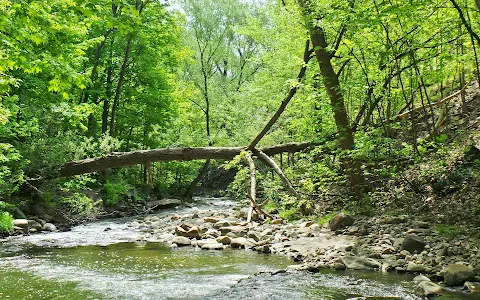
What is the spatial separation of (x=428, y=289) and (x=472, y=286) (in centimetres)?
53

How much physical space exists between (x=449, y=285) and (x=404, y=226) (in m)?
2.50

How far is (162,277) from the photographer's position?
613cm

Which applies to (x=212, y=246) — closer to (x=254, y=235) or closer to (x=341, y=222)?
(x=254, y=235)

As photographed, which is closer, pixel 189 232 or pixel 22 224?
pixel 189 232

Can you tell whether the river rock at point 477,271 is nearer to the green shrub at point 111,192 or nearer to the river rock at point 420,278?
the river rock at point 420,278

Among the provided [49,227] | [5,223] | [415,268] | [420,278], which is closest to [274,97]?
[49,227]

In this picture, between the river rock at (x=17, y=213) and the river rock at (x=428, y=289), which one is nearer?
the river rock at (x=428, y=289)

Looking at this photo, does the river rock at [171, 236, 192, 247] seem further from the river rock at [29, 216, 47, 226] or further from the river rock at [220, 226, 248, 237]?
the river rock at [29, 216, 47, 226]

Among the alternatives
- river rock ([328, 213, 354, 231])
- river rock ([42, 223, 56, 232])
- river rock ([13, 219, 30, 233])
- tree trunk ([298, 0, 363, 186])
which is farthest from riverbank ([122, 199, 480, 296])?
river rock ([13, 219, 30, 233])

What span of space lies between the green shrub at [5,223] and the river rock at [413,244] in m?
9.16

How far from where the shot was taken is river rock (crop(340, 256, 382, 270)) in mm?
6004

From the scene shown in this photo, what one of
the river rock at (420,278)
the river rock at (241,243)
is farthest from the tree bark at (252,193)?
the river rock at (420,278)

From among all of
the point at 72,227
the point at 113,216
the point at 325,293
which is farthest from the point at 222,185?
the point at 325,293

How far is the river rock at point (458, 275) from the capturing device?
485cm
